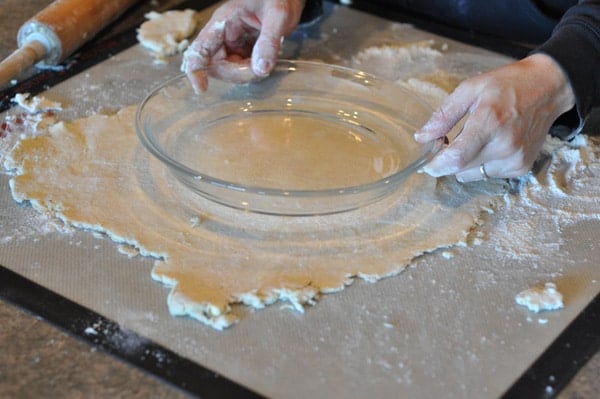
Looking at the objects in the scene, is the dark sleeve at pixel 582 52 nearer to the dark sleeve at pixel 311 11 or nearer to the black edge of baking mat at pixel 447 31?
the black edge of baking mat at pixel 447 31

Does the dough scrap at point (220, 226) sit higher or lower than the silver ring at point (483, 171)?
lower

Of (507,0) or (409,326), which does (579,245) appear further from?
(507,0)

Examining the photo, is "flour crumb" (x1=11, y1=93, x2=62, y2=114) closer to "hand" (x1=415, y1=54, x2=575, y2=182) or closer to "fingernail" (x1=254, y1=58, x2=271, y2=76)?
"fingernail" (x1=254, y1=58, x2=271, y2=76)

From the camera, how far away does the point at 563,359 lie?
33.4 inches

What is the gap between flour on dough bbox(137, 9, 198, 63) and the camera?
56.1 inches

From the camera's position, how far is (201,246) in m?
0.97

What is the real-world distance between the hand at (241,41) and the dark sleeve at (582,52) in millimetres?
409

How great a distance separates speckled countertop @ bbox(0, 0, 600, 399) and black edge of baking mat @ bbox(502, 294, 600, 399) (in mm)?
10

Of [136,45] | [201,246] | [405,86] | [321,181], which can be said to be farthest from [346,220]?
[136,45]

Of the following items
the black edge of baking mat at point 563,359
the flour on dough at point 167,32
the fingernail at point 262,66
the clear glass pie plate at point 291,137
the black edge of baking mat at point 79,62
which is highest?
the fingernail at point 262,66

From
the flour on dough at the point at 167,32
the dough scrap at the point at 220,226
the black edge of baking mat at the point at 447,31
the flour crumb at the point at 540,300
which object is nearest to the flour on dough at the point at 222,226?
the dough scrap at the point at 220,226

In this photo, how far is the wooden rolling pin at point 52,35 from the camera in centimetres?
129

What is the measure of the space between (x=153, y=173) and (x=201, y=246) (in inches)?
7.1

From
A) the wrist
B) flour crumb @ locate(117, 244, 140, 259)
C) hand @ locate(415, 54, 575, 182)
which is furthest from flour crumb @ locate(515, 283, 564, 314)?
flour crumb @ locate(117, 244, 140, 259)
